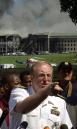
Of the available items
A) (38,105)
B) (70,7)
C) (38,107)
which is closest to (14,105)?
(38,107)

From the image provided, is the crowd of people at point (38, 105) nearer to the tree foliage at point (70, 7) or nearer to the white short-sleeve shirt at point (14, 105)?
the white short-sleeve shirt at point (14, 105)

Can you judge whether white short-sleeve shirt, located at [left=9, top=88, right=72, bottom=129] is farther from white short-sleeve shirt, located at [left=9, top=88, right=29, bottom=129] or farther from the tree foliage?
the tree foliage

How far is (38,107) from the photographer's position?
4457 millimetres

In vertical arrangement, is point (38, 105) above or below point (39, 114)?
above

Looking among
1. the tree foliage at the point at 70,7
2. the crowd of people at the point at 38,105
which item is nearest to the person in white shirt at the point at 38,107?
the crowd of people at the point at 38,105

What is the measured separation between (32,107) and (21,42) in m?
189

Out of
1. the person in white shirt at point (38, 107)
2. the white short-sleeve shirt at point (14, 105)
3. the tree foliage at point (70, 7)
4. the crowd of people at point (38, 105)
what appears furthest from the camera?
the tree foliage at point (70, 7)

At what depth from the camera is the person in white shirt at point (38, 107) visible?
4246 mm

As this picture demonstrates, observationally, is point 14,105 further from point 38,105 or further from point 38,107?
point 38,105

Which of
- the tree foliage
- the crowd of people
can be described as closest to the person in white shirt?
the crowd of people

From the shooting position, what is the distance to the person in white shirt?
13.9 feet

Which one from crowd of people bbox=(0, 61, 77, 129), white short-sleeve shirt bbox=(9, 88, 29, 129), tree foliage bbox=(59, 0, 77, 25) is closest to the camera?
crowd of people bbox=(0, 61, 77, 129)

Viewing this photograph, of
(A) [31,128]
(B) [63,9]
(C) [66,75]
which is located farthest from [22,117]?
(B) [63,9]

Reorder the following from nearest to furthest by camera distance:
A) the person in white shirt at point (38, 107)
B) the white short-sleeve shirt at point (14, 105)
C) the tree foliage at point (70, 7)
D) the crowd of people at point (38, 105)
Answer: the crowd of people at point (38, 105) < the person in white shirt at point (38, 107) < the white short-sleeve shirt at point (14, 105) < the tree foliage at point (70, 7)
